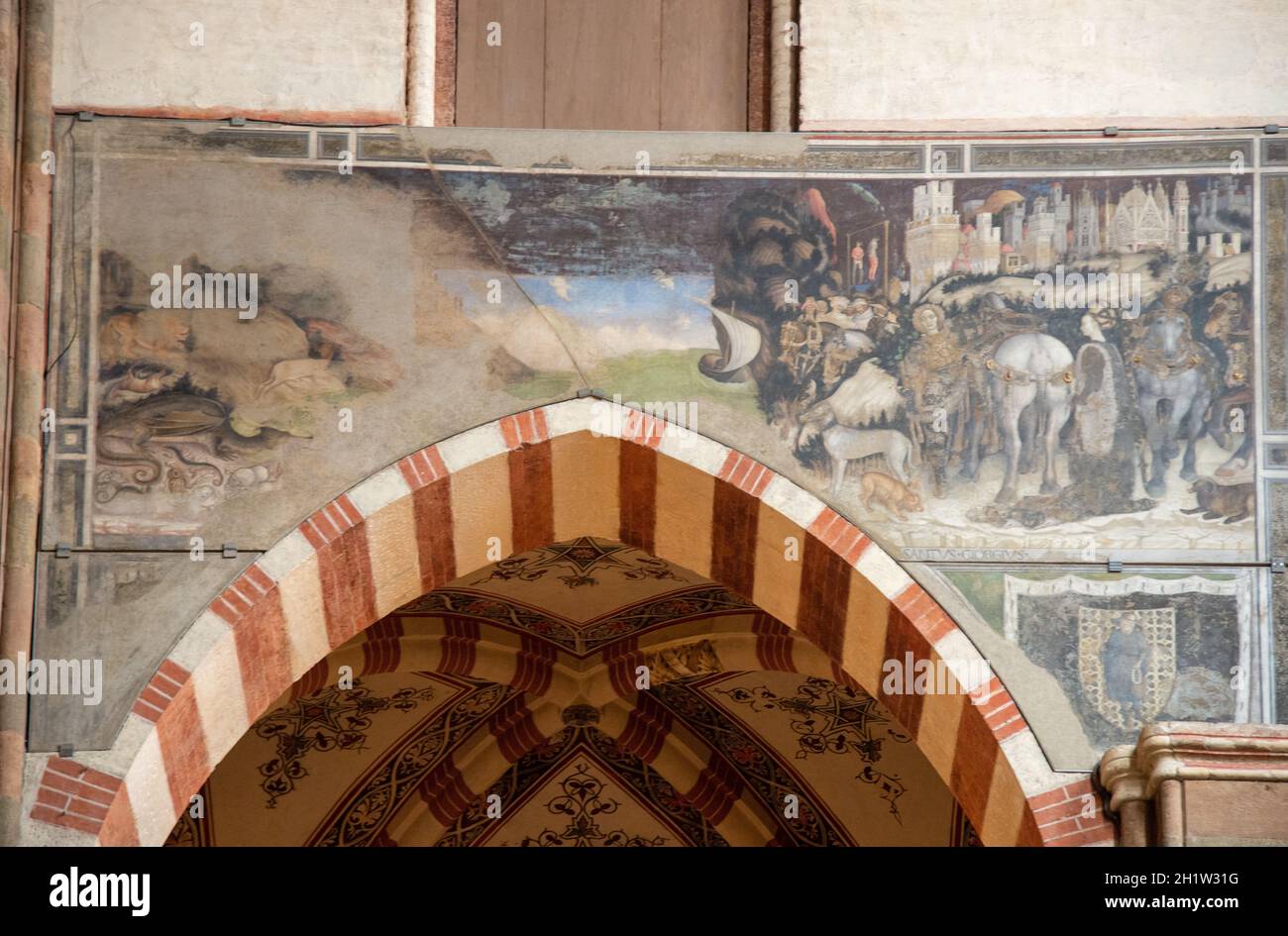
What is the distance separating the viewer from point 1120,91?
27.2ft

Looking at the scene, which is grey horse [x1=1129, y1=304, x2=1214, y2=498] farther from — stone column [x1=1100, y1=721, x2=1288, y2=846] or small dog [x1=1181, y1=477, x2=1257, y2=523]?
stone column [x1=1100, y1=721, x2=1288, y2=846]

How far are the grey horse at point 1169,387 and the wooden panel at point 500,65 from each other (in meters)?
2.34

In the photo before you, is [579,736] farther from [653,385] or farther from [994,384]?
[994,384]

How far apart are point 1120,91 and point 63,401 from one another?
383 centimetres

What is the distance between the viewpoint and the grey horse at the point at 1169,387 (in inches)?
312

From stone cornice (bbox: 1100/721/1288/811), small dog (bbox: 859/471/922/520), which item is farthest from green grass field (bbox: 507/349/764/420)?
stone cornice (bbox: 1100/721/1288/811)

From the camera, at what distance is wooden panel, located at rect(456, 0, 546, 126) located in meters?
8.52

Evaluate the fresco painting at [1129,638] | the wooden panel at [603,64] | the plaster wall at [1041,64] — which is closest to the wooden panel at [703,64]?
the wooden panel at [603,64]

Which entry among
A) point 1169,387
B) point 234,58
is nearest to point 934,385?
point 1169,387

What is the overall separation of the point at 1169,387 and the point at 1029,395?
47cm

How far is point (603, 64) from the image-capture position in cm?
859

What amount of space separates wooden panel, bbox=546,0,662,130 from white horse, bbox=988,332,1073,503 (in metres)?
1.58

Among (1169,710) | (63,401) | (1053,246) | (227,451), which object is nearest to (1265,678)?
(1169,710)
